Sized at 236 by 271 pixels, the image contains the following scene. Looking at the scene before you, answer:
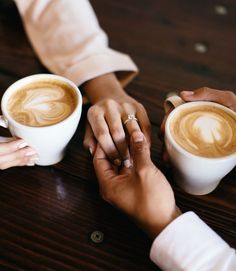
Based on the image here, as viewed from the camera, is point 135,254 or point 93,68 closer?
point 135,254

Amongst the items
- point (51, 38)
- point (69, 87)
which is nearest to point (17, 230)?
point (69, 87)

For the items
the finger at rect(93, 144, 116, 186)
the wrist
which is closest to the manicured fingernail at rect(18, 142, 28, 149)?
the finger at rect(93, 144, 116, 186)

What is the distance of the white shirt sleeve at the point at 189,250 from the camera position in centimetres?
50

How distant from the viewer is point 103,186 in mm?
601

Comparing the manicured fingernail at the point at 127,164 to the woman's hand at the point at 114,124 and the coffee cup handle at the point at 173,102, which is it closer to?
the woman's hand at the point at 114,124

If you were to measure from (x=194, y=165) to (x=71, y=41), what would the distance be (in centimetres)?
48

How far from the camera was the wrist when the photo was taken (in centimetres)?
78

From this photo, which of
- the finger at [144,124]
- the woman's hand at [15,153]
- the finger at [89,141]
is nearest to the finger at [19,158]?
the woman's hand at [15,153]

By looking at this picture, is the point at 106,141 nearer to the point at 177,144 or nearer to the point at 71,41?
the point at 177,144

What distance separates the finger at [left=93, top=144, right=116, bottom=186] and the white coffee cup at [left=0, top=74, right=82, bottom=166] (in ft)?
0.21

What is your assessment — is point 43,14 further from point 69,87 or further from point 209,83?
point 209,83

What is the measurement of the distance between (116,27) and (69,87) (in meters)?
0.41

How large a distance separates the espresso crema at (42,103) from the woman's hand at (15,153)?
4 centimetres

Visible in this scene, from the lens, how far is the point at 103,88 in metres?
0.79
